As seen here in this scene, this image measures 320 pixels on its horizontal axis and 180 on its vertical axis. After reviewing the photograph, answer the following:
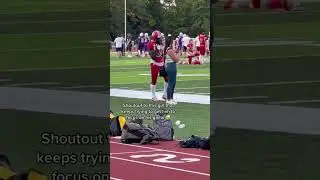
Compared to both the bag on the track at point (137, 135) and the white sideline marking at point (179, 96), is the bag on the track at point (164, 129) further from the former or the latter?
the white sideline marking at point (179, 96)

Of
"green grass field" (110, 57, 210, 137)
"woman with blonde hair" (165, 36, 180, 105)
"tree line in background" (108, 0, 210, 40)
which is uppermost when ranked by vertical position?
"tree line in background" (108, 0, 210, 40)

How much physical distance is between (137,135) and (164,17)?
225 centimetres

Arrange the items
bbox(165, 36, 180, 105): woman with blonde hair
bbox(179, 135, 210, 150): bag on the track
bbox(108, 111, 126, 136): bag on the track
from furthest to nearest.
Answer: bbox(165, 36, 180, 105): woman with blonde hair → bbox(108, 111, 126, 136): bag on the track → bbox(179, 135, 210, 150): bag on the track

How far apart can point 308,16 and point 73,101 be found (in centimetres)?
348

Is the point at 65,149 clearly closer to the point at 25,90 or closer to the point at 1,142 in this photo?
the point at 1,142

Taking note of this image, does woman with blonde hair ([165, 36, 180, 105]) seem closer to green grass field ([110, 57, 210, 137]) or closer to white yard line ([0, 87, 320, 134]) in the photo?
green grass field ([110, 57, 210, 137])

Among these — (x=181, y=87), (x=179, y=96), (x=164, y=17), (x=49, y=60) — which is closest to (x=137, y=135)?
(x=49, y=60)

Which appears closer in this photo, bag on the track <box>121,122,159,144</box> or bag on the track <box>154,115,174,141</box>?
bag on the track <box>121,122,159,144</box>

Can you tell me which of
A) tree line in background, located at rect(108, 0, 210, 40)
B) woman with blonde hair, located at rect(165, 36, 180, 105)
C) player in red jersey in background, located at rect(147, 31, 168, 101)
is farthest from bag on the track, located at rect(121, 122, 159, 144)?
woman with blonde hair, located at rect(165, 36, 180, 105)

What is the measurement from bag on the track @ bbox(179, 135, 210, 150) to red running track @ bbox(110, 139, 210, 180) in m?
0.08

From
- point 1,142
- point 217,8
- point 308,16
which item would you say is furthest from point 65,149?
point 308,16

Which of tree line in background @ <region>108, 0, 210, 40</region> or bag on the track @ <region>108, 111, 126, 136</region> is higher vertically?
tree line in background @ <region>108, 0, 210, 40</region>

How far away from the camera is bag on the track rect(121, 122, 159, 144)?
616 cm

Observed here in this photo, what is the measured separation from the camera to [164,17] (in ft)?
26.1
